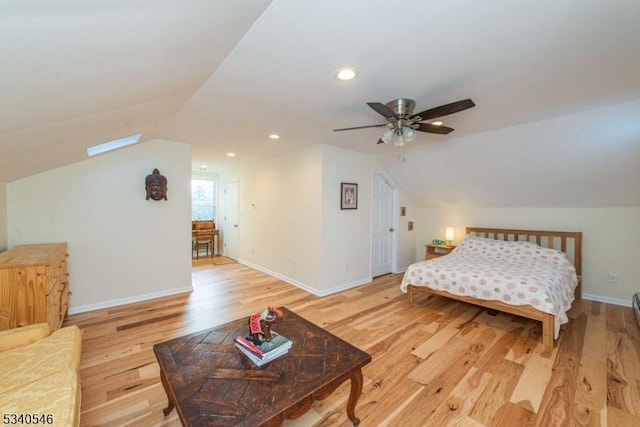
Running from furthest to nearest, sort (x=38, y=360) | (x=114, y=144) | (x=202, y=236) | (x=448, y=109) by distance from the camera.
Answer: (x=202, y=236)
(x=114, y=144)
(x=448, y=109)
(x=38, y=360)

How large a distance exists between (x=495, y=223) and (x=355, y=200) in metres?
2.66

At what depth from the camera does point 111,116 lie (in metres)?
2.14

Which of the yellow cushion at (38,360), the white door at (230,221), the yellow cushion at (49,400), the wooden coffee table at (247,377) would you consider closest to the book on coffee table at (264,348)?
the wooden coffee table at (247,377)

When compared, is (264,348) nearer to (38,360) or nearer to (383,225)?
(38,360)

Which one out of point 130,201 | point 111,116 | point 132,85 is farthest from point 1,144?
point 130,201

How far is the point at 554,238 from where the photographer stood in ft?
14.0

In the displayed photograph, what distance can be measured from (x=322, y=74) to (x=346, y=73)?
18 centimetres

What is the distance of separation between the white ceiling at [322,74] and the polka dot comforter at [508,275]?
119cm

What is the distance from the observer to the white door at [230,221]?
6535 millimetres

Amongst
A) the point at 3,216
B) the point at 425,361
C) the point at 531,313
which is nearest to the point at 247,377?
the point at 425,361

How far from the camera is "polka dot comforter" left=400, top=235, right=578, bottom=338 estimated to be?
9.16 ft

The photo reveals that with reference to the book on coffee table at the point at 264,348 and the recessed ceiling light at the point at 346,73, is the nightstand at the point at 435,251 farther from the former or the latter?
the book on coffee table at the point at 264,348

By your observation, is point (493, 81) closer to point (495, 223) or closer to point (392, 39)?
point (392, 39)

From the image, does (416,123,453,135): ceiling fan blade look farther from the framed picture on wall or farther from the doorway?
the doorway
